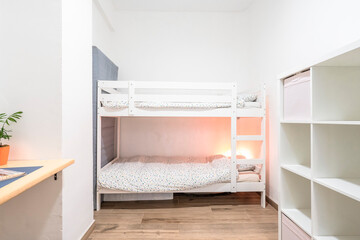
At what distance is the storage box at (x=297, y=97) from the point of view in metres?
1.16

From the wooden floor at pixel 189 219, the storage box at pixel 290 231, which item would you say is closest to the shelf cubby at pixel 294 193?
the storage box at pixel 290 231

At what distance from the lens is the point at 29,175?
895mm

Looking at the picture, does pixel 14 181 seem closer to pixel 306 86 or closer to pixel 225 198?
pixel 306 86

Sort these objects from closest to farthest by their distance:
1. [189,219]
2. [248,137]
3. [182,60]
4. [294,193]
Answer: [294,193] < [189,219] < [248,137] < [182,60]

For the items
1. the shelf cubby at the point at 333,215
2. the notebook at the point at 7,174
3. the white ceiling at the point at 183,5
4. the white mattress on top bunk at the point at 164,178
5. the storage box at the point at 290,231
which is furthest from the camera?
the white ceiling at the point at 183,5

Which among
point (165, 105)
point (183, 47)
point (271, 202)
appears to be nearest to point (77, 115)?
point (165, 105)

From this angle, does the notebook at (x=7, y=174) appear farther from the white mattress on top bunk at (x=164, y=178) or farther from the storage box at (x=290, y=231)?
the storage box at (x=290, y=231)

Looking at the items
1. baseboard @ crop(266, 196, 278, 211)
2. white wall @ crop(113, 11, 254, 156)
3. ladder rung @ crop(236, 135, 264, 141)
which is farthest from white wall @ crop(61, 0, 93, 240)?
baseboard @ crop(266, 196, 278, 211)

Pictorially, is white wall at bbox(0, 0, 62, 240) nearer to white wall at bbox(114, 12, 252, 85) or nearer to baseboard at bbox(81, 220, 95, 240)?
baseboard at bbox(81, 220, 95, 240)

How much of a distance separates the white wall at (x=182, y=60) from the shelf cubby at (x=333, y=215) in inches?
73.3

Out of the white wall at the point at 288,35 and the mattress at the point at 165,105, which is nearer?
the white wall at the point at 288,35

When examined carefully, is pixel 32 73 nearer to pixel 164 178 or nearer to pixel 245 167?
pixel 164 178

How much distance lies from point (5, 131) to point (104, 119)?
3.86 feet

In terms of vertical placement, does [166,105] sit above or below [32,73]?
below
